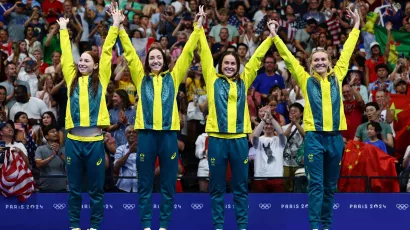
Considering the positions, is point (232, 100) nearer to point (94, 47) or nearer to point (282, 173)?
point (282, 173)

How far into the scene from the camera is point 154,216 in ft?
43.2

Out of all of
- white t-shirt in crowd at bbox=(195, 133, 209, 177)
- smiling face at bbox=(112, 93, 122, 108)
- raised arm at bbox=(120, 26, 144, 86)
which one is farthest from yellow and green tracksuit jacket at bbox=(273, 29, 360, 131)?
smiling face at bbox=(112, 93, 122, 108)

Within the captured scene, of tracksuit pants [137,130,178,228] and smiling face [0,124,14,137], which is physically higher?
smiling face [0,124,14,137]

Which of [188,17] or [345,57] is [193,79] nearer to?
[188,17]

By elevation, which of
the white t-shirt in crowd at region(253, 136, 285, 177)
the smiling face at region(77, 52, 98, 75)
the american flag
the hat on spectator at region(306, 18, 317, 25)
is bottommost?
the american flag

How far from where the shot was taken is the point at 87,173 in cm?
1193

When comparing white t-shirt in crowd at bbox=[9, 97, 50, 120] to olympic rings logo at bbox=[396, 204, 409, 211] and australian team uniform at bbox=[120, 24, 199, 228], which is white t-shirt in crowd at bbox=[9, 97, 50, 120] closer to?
australian team uniform at bbox=[120, 24, 199, 228]

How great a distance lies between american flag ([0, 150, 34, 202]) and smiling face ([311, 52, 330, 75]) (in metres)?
3.97

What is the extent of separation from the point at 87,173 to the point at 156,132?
0.93 metres

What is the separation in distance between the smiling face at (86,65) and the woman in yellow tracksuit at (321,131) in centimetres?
217

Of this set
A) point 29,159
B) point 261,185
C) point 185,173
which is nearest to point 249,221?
point 261,185

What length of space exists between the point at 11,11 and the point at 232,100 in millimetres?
8338

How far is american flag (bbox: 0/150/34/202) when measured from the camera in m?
13.2

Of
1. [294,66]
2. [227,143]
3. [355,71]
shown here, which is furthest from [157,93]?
[355,71]
